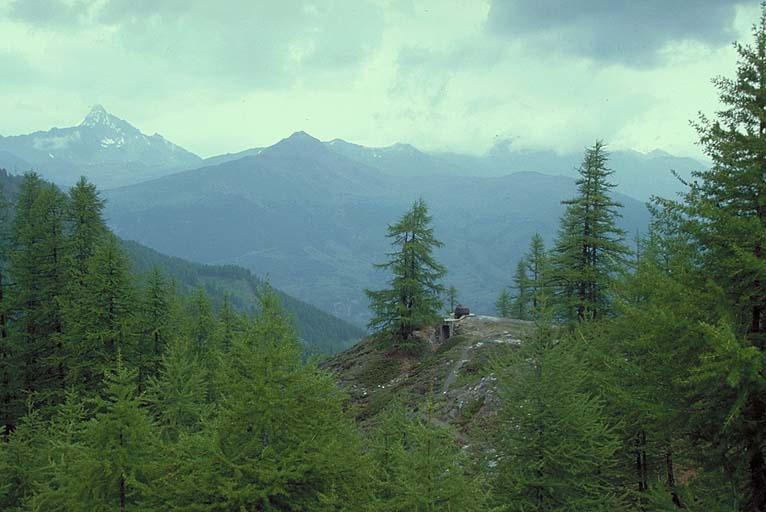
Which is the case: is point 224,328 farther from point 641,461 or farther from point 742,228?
point 742,228

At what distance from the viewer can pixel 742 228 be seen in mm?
9398

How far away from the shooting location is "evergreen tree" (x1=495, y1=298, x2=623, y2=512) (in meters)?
11.5

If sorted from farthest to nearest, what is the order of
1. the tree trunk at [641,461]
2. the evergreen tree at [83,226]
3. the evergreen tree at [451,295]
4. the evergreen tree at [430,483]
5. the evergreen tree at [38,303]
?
Result: the evergreen tree at [451,295], the evergreen tree at [83,226], the evergreen tree at [38,303], the tree trunk at [641,461], the evergreen tree at [430,483]

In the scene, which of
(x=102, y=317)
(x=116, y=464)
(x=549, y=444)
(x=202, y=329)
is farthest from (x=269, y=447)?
(x=202, y=329)

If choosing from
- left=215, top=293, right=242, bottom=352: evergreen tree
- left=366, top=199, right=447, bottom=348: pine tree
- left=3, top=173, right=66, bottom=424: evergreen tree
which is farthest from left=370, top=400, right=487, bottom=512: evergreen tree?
left=215, top=293, right=242, bottom=352: evergreen tree

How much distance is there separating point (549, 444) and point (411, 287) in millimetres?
26642

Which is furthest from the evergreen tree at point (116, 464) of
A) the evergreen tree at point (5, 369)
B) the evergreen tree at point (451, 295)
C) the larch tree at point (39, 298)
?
the evergreen tree at point (451, 295)

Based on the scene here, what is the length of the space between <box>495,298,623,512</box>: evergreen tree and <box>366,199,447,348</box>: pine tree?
25.5 meters

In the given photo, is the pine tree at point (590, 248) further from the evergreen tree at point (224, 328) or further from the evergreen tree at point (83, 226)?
the evergreen tree at point (83, 226)

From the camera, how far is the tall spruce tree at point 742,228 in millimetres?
9430

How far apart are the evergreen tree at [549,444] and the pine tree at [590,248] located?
61.0ft

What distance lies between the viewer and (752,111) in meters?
10.0

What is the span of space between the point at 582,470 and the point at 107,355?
78.2 feet

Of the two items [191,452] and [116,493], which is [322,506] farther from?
[116,493]
